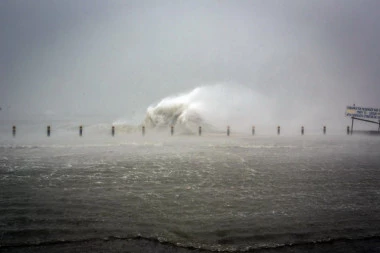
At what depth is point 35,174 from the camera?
8969mm

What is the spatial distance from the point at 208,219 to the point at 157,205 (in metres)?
1.28

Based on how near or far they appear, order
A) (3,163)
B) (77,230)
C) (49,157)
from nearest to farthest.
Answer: (77,230)
(3,163)
(49,157)

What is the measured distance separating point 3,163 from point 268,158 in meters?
10.6

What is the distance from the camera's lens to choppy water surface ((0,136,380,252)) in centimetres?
419

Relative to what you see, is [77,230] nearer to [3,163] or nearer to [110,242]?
[110,242]

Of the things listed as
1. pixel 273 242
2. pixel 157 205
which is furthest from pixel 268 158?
pixel 273 242

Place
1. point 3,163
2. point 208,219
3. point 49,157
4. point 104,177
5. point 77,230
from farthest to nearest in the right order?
point 49,157
point 3,163
point 104,177
point 208,219
point 77,230

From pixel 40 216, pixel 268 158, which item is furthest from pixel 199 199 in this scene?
pixel 268 158

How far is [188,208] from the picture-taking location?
5.70 m

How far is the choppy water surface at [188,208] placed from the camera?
419 cm

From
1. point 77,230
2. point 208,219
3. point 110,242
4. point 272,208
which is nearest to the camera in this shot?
point 110,242

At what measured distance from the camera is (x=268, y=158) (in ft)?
41.8

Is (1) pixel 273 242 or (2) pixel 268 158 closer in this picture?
(1) pixel 273 242

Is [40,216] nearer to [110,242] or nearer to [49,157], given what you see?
[110,242]
